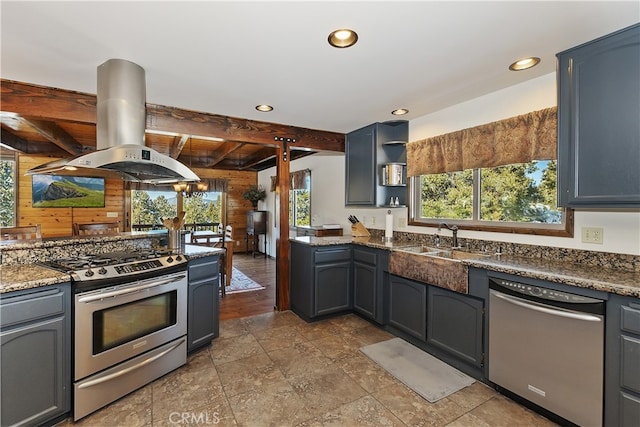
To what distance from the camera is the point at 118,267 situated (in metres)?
2.02

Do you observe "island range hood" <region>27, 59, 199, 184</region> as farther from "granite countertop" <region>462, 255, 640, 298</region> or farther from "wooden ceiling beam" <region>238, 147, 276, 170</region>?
"wooden ceiling beam" <region>238, 147, 276, 170</region>

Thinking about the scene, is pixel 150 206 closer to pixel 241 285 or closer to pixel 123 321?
pixel 241 285

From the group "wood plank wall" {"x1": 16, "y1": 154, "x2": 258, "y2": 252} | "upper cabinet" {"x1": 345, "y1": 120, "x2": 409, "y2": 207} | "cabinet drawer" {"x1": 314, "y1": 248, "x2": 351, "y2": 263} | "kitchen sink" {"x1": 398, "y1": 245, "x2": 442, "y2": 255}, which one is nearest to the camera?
"kitchen sink" {"x1": 398, "y1": 245, "x2": 442, "y2": 255}

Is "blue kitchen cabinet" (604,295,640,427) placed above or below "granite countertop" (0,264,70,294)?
below

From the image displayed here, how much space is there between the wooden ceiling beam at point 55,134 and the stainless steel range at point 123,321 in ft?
7.72

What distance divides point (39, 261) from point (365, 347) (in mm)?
2661

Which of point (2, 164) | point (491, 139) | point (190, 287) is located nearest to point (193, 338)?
point (190, 287)

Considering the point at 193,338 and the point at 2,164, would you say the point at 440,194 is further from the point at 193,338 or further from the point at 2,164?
the point at 2,164

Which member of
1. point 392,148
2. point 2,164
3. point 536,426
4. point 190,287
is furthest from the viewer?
point 2,164

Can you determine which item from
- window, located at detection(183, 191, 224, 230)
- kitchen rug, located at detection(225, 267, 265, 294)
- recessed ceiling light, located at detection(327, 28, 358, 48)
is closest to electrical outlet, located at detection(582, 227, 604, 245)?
recessed ceiling light, located at detection(327, 28, 358, 48)

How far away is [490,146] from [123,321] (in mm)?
3157

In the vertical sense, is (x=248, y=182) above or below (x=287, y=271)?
above

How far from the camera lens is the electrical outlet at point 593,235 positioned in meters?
2.03

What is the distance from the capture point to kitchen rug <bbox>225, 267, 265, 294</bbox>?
15.2 feet
